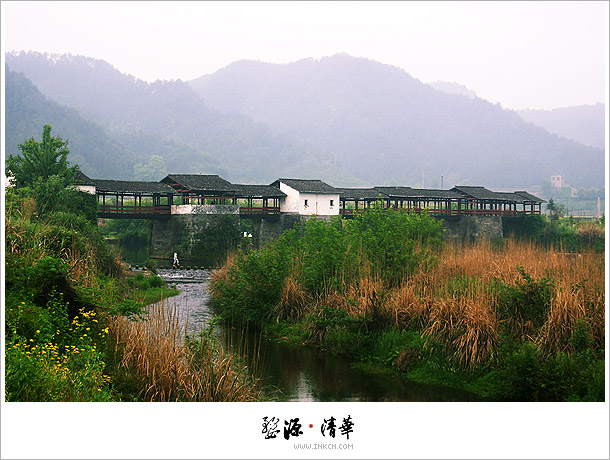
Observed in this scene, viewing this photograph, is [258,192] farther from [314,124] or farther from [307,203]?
[314,124]

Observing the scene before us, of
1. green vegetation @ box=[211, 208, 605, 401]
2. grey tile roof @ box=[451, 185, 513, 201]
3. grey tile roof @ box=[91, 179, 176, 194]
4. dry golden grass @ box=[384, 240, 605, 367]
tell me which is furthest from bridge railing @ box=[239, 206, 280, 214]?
dry golden grass @ box=[384, 240, 605, 367]

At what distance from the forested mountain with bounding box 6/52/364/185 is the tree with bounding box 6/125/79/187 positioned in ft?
81.4

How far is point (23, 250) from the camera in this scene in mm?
7207

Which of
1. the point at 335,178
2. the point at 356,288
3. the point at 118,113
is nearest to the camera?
the point at 356,288

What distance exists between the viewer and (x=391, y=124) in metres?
61.8

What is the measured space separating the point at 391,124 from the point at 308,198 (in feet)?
125

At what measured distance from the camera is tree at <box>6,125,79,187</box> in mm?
18438

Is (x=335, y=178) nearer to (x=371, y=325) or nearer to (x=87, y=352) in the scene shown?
(x=371, y=325)

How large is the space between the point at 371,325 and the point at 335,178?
35.0m

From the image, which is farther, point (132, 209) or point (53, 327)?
point (132, 209)

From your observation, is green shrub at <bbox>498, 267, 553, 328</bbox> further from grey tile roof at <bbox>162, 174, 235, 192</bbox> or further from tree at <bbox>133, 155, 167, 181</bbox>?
tree at <bbox>133, 155, 167, 181</bbox>

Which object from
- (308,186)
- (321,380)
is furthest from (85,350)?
(308,186)

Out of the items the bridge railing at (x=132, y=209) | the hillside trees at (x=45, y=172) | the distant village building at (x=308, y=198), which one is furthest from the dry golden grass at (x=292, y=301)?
the bridge railing at (x=132, y=209)

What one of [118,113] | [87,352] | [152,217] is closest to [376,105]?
[118,113]
